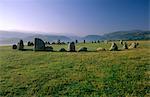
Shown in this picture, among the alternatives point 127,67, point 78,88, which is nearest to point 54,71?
point 78,88

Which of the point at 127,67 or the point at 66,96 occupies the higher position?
the point at 127,67

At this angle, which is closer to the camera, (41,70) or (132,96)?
(132,96)

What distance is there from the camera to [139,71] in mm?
17500

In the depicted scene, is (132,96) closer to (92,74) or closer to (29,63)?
(92,74)

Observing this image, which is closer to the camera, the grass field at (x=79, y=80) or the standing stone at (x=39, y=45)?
the grass field at (x=79, y=80)

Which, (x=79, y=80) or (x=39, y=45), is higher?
(x=39, y=45)

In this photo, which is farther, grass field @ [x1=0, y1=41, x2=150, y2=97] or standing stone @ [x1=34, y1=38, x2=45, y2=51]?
standing stone @ [x1=34, y1=38, x2=45, y2=51]

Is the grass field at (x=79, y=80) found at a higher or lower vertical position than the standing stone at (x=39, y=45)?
lower

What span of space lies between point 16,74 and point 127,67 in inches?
346

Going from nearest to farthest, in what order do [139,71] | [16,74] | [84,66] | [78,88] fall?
[78,88], [139,71], [16,74], [84,66]

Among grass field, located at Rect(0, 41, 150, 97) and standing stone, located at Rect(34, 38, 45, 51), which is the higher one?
standing stone, located at Rect(34, 38, 45, 51)

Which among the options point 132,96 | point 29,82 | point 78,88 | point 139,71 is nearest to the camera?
point 132,96

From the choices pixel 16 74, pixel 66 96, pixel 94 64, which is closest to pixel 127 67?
pixel 94 64

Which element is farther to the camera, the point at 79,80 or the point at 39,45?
the point at 39,45
